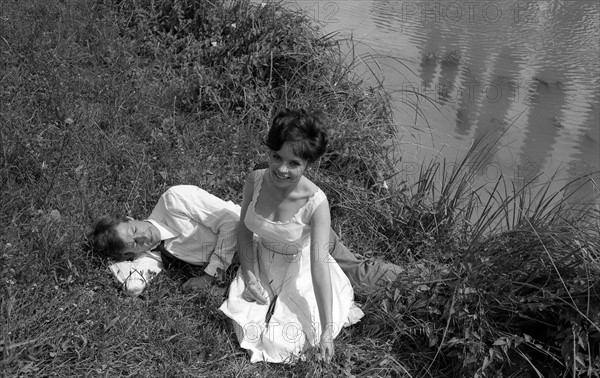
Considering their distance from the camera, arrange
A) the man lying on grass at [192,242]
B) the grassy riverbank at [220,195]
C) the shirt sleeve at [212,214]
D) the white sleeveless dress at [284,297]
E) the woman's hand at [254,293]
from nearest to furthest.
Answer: the grassy riverbank at [220,195], the white sleeveless dress at [284,297], the woman's hand at [254,293], the man lying on grass at [192,242], the shirt sleeve at [212,214]

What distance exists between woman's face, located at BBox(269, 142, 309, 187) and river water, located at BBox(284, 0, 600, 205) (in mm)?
1679

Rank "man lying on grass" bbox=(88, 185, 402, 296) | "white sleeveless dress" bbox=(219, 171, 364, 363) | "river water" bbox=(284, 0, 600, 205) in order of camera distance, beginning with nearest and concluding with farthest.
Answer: "white sleeveless dress" bbox=(219, 171, 364, 363)
"man lying on grass" bbox=(88, 185, 402, 296)
"river water" bbox=(284, 0, 600, 205)

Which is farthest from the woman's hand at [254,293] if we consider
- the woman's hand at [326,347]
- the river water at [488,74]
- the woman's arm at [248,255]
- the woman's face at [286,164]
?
the river water at [488,74]

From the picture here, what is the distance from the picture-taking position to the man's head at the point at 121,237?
329 centimetres

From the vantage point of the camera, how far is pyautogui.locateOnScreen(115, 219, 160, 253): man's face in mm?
3336

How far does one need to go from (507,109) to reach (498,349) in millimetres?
3109

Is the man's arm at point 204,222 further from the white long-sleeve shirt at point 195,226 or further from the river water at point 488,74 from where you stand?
the river water at point 488,74

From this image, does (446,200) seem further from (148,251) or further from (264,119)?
(148,251)

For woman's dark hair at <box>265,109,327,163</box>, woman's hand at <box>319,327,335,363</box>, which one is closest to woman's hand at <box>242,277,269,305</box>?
woman's hand at <box>319,327,335,363</box>

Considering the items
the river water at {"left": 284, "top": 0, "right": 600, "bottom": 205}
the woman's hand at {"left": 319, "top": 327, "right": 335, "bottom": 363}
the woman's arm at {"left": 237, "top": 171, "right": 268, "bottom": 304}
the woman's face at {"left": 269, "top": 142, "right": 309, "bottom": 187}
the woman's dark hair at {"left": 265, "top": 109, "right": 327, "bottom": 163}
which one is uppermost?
the woman's dark hair at {"left": 265, "top": 109, "right": 327, "bottom": 163}

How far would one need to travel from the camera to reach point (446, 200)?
3955 mm

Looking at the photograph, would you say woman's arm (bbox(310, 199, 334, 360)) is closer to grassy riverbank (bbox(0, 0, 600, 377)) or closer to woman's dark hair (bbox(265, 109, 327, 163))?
grassy riverbank (bbox(0, 0, 600, 377))

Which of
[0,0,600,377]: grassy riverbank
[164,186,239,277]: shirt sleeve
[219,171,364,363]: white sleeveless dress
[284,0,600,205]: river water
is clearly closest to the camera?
[0,0,600,377]: grassy riverbank

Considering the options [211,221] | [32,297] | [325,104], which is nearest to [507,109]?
[325,104]
